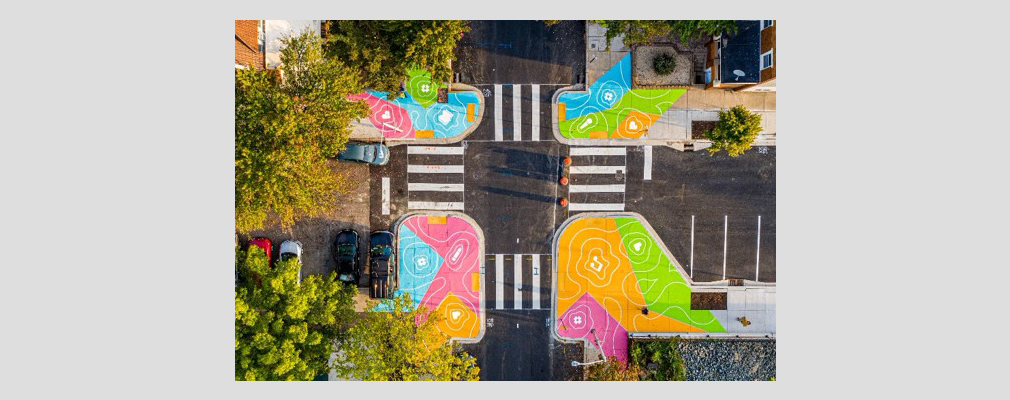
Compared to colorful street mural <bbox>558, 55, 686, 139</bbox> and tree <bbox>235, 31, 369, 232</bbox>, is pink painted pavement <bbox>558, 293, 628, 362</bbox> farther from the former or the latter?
tree <bbox>235, 31, 369, 232</bbox>

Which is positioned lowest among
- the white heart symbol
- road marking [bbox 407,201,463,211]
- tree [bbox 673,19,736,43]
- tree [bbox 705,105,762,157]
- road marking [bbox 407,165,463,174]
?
road marking [bbox 407,201,463,211]

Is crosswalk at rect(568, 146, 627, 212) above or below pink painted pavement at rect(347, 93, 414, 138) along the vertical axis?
below

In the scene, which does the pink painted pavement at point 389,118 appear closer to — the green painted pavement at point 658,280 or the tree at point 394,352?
the tree at point 394,352

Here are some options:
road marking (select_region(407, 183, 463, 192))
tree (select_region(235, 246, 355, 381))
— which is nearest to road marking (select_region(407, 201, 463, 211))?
road marking (select_region(407, 183, 463, 192))

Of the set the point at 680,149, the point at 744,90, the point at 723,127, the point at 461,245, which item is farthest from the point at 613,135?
the point at 461,245

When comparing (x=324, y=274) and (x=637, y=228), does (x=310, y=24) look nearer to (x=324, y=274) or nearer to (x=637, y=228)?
(x=324, y=274)

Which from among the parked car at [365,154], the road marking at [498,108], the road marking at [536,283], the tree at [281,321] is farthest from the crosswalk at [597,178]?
the tree at [281,321]
